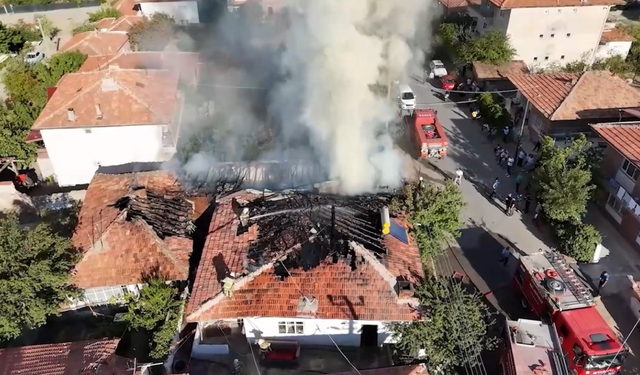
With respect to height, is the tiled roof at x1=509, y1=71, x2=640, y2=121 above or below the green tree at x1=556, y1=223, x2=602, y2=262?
above

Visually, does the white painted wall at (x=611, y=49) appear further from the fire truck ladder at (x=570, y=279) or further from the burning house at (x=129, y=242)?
the burning house at (x=129, y=242)

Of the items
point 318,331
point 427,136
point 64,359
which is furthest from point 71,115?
point 427,136

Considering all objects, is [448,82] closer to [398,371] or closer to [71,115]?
[71,115]

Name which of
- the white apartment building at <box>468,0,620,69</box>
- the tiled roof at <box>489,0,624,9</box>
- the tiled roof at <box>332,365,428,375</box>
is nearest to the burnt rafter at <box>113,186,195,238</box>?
the tiled roof at <box>332,365,428,375</box>

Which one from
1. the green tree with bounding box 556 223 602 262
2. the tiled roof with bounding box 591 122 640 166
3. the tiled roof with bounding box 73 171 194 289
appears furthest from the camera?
the tiled roof with bounding box 591 122 640 166

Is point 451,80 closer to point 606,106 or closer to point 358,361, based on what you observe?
point 606,106

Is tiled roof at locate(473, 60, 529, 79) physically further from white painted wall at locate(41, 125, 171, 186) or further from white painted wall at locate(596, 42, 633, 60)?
white painted wall at locate(41, 125, 171, 186)

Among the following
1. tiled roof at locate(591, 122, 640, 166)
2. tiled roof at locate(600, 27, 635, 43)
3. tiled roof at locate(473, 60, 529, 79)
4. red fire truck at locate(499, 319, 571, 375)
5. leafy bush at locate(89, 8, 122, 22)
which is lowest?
leafy bush at locate(89, 8, 122, 22)
